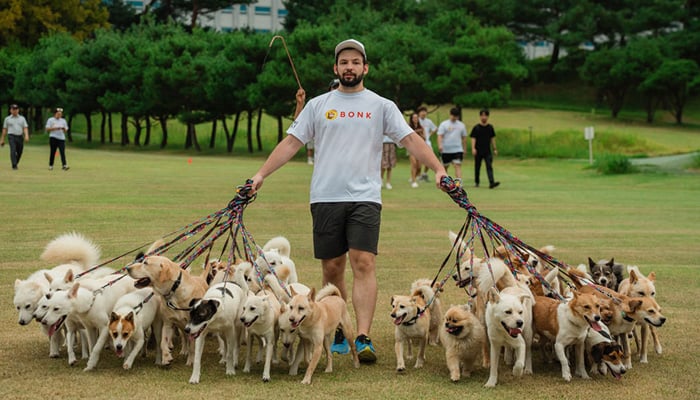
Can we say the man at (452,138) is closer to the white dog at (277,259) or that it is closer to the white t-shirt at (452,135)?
the white t-shirt at (452,135)

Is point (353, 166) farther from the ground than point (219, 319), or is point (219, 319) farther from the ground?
point (353, 166)

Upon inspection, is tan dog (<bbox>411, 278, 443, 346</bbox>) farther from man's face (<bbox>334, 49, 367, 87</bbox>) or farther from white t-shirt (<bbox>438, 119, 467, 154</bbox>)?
A: white t-shirt (<bbox>438, 119, 467, 154</bbox>)

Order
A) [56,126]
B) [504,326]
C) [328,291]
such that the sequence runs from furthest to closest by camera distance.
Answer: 1. [56,126]
2. [328,291]
3. [504,326]

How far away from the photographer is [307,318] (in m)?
6.28

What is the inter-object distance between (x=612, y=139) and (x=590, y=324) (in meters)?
50.9

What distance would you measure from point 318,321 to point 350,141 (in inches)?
60.0

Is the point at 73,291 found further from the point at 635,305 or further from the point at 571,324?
the point at 635,305

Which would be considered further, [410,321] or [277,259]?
[277,259]

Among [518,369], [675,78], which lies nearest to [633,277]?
[518,369]

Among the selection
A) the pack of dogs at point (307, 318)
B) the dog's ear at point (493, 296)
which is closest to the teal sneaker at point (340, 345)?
the pack of dogs at point (307, 318)

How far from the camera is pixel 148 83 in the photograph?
182 ft

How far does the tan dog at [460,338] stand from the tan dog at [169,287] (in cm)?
204

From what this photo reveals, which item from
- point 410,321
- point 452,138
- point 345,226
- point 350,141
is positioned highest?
point 350,141

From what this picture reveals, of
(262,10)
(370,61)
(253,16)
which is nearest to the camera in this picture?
(370,61)
